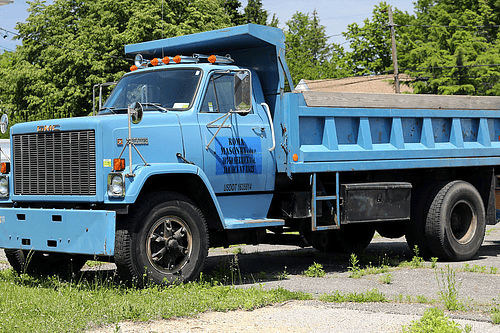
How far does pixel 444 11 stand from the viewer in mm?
39406

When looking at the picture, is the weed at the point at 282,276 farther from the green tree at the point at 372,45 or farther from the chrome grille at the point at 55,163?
the green tree at the point at 372,45

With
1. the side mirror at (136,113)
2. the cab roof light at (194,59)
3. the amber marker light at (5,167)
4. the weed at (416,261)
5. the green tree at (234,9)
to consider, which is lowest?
the weed at (416,261)

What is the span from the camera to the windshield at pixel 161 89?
8555 mm

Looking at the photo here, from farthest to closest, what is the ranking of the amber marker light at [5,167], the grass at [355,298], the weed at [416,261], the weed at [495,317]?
1. the weed at [416,261]
2. the amber marker light at [5,167]
3. the grass at [355,298]
4. the weed at [495,317]

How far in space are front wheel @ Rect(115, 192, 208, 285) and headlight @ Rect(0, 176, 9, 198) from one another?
1.95m

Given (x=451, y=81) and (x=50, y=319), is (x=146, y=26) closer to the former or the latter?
(x=451, y=81)

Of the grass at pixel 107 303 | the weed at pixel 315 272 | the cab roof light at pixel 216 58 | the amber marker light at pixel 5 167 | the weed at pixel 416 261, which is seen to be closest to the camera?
the grass at pixel 107 303

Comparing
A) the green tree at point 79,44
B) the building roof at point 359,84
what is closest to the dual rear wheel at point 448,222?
the green tree at point 79,44

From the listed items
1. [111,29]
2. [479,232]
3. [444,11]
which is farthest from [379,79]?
[479,232]

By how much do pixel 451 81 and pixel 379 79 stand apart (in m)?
17.7

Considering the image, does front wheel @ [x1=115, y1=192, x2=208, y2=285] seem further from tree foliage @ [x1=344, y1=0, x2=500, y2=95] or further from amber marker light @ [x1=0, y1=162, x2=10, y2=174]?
tree foliage @ [x1=344, y1=0, x2=500, y2=95]

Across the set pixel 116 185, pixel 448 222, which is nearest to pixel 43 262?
pixel 116 185

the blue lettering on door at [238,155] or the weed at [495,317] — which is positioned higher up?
the blue lettering on door at [238,155]

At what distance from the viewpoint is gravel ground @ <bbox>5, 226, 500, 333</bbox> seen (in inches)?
237
